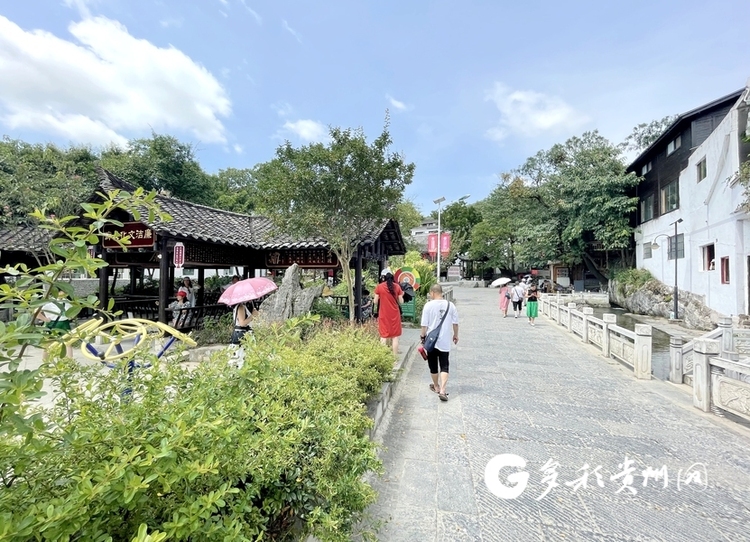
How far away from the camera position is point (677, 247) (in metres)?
17.0

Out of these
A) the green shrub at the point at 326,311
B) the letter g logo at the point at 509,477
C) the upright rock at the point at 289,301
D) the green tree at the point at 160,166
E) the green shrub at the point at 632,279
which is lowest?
the letter g logo at the point at 509,477

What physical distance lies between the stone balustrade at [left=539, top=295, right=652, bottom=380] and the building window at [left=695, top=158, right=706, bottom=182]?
8.69 m

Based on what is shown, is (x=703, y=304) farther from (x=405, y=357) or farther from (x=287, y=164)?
(x=287, y=164)

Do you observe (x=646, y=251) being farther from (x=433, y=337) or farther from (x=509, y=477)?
(x=509, y=477)

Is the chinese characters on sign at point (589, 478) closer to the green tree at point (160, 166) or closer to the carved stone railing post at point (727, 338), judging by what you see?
the carved stone railing post at point (727, 338)

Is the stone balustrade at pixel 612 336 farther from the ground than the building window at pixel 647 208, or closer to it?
closer to it

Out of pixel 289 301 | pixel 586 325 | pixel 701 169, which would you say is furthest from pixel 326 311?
pixel 701 169

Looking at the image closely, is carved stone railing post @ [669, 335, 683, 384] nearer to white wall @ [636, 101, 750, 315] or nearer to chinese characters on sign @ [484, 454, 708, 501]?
chinese characters on sign @ [484, 454, 708, 501]

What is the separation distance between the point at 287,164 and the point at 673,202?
20017 mm

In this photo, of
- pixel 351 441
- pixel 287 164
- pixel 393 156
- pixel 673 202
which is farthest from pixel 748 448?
pixel 673 202

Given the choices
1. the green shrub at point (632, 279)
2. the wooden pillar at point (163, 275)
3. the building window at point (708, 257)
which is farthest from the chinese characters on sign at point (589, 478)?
the green shrub at point (632, 279)

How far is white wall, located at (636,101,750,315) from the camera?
467 inches

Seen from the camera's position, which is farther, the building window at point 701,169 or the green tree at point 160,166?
the green tree at point 160,166

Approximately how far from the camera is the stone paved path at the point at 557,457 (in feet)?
8.70
